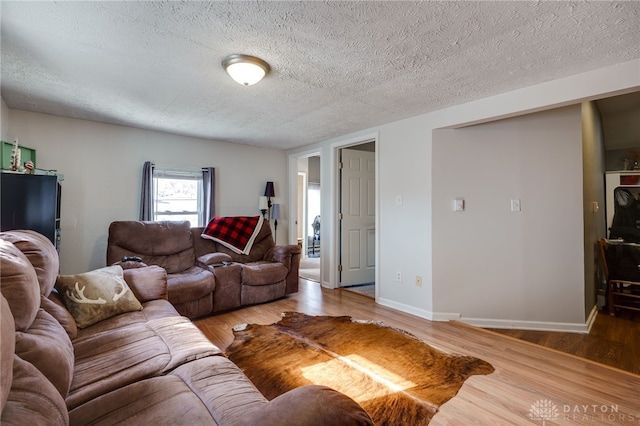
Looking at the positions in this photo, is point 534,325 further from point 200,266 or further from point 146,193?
point 146,193

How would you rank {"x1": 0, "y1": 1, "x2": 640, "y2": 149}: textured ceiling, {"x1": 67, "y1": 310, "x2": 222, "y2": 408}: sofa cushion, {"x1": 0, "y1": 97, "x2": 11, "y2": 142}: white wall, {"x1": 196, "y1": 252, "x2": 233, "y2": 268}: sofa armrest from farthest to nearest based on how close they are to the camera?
{"x1": 196, "y1": 252, "x2": 233, "y2": 268}: sofa armrest → {"x1": 0, "y1": 97, "x2": 11, "y2": 142}: white wall → {"x1": 0, "y1": 1, "x2": 640, "y2": 149}: textured ceiling → {"x1": 67, "y1": 310, "x2": 222, "y2": 408}: sofa cushion

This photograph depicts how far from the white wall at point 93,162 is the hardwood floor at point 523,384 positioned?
1.84m

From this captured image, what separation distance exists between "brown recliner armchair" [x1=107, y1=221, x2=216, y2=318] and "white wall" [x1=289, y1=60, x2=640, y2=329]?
2045 mm

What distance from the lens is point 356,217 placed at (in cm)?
443

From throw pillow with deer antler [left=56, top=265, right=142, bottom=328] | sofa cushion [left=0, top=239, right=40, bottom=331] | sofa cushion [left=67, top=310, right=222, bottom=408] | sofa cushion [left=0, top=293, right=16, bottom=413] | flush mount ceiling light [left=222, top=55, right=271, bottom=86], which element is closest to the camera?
sofa cushion [left=0, top=293, right=16, bottom=413]

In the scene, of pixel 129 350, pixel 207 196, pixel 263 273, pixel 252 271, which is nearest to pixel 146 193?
pixel 207 196

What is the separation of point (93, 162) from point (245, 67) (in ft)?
8.77

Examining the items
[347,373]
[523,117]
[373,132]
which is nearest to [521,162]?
[523,117]

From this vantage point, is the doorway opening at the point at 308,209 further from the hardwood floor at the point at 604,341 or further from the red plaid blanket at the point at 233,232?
the hardwood floor at the point at 604,341

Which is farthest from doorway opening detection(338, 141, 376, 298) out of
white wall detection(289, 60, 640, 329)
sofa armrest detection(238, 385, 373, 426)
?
sofa armrest detection(238, 385, 373, 426)

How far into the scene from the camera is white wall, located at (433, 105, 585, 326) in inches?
109

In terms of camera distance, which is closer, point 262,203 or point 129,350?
point 129,350

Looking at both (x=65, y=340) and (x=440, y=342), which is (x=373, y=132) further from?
(x=65, y=340)

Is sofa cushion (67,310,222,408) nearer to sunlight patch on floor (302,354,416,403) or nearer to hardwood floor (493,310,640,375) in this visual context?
sunlight patch on floor (302,354,416,403)
